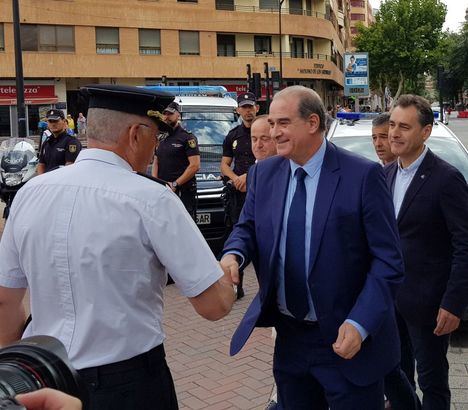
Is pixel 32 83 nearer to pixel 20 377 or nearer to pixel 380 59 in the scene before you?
pixel 380 59

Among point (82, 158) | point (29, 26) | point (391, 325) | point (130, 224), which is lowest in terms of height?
point (391, 325)

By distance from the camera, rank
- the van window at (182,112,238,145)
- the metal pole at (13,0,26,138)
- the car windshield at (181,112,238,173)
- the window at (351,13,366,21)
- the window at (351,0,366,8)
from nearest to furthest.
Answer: the car windshield at (181,112,238,173), the van window at (182,112,238,145), the metal pole at (13,0,26,138), the window at (351,0,366,8), the window at (351,13,366,21)

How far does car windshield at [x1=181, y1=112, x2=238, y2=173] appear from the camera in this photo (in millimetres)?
10133

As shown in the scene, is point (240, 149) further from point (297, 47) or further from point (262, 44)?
point (297, 47)

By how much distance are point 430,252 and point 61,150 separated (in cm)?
597

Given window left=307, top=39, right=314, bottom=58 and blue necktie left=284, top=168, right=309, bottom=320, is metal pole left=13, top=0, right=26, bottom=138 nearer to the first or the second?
blue necktie left=284, top=168, right=309, bottom=320

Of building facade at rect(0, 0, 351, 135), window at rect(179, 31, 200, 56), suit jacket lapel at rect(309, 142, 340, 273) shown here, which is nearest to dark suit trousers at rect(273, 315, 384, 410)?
suit jacket lapel at rect(309, 142, 340, 273)

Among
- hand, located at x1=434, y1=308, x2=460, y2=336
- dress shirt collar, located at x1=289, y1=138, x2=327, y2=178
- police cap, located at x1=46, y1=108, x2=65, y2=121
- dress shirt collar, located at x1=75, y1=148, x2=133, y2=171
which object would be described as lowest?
hand, located at x1=434, y1=308, x2=460, y2=336

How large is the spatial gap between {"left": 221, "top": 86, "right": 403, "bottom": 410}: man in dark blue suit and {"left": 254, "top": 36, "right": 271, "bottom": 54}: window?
48.2 meters

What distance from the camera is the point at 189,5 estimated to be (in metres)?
46.4

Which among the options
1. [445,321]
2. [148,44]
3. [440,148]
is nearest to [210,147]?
[440,148]

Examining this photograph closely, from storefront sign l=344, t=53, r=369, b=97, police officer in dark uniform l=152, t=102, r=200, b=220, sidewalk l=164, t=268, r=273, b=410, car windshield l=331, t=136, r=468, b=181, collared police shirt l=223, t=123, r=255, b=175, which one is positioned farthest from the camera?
storefront sign l=344, t=53, r=369, b=97

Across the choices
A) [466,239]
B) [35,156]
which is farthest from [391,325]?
[35,156]

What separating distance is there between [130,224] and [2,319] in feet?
2.30
